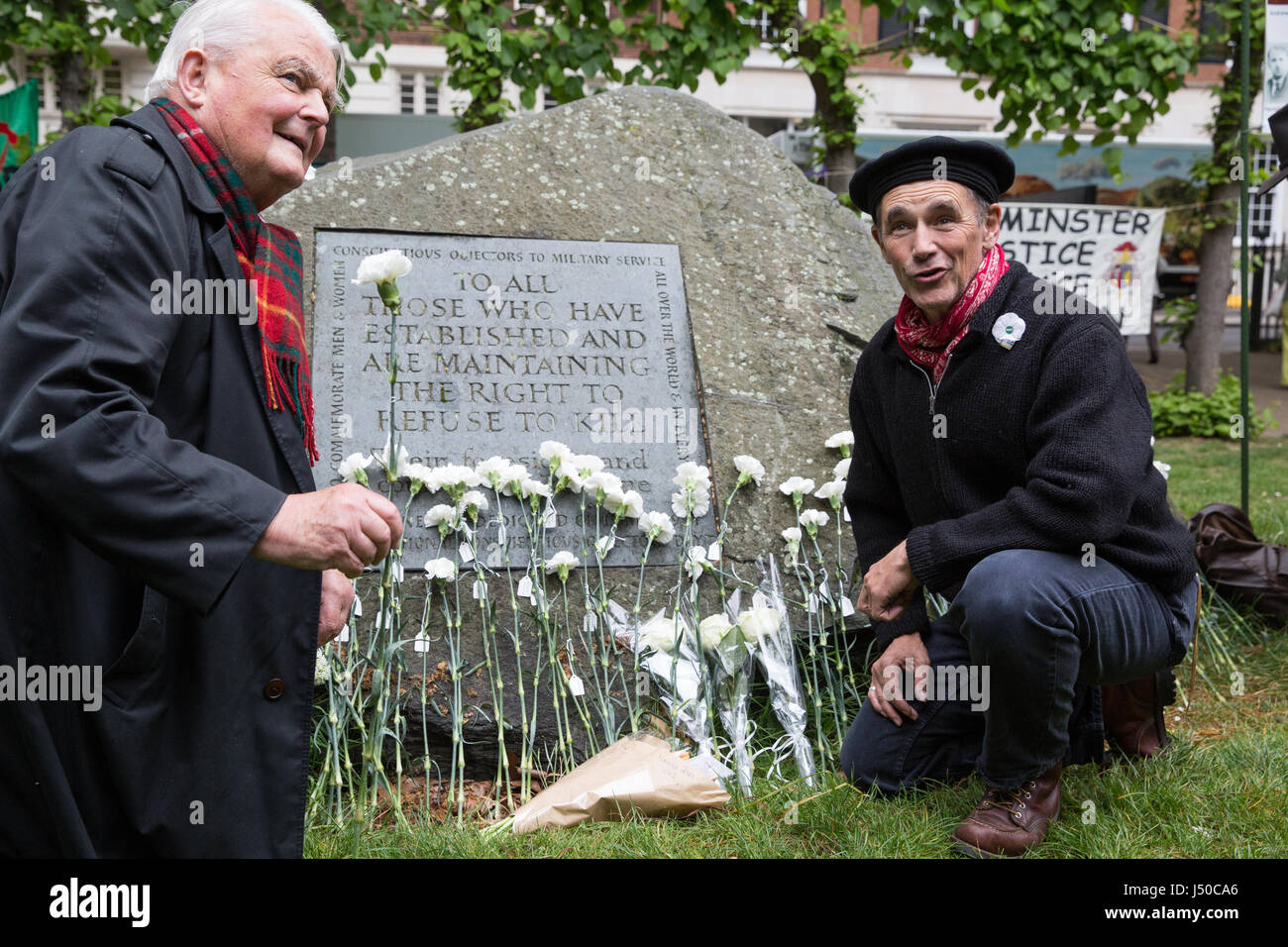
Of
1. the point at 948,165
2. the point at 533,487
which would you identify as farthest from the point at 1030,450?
the point at 533,487

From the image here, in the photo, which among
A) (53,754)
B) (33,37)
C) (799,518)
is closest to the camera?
(53,754)

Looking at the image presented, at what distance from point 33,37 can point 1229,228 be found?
8.59 meters

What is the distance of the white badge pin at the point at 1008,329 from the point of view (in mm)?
2824

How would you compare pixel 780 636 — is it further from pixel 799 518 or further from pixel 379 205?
pixel 379 205

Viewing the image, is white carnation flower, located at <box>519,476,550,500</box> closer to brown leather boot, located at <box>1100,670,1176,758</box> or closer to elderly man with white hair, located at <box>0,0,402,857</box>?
elderly man with white hair, located at <box>0,0,402,857</box>

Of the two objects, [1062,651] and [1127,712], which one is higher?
[1062,651]

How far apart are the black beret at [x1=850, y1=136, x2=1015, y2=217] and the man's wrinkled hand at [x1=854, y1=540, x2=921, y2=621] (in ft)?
2.98

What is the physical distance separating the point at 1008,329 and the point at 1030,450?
29cm

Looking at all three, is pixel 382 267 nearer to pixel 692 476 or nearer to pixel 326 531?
pixel 326 531

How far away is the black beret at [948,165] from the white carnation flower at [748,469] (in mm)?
1103

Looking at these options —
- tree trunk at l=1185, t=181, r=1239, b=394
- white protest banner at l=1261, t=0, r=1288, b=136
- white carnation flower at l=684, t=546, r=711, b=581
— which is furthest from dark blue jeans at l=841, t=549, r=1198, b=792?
tree trunk at l=1185, t=181, r=1239, b=394
